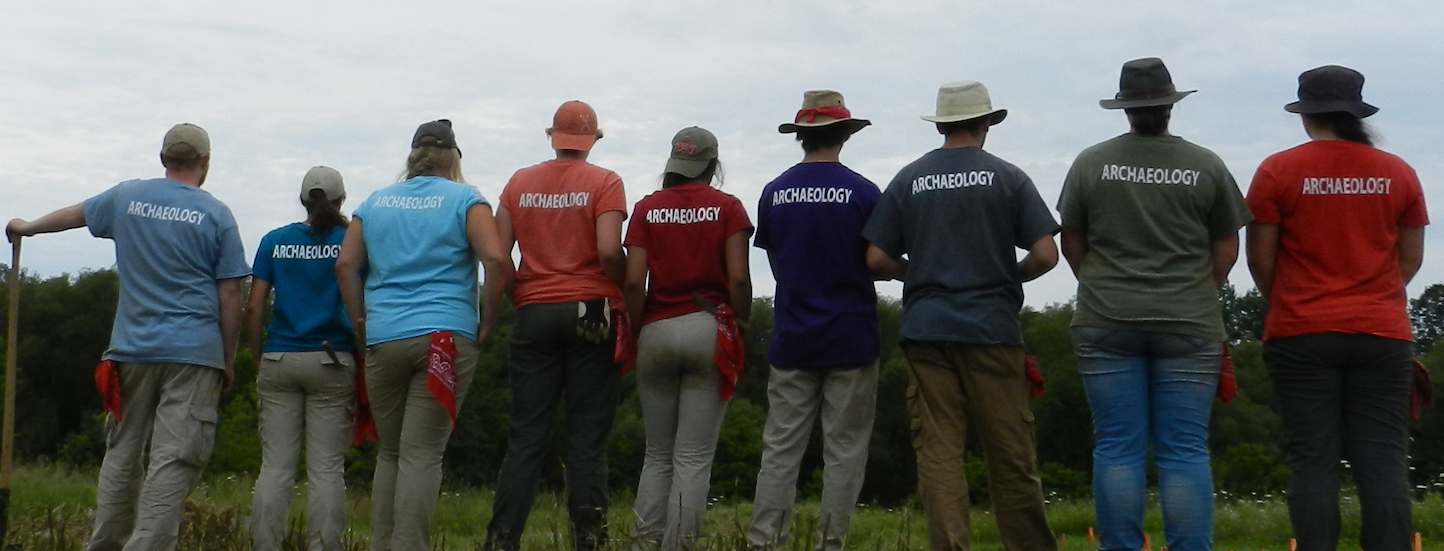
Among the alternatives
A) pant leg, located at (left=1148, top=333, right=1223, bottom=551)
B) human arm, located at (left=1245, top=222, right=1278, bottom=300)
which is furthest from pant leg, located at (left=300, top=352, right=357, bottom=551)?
human arm, located at (left=1245, top=222, right=1278, bottom=300)

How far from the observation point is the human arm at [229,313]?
22.0ft

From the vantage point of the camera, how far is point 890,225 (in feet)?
19.8

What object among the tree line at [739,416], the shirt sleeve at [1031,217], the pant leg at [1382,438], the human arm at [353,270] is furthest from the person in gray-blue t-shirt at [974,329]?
the tree line at [739,416]

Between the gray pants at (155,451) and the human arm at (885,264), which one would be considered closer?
the human arm at (885,264)

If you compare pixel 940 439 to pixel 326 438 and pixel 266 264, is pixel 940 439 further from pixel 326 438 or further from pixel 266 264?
pixel 266 264

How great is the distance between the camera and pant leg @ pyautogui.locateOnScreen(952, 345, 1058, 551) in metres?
5.79

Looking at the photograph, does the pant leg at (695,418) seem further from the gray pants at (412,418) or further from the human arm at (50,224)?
the human arm at (50,224)

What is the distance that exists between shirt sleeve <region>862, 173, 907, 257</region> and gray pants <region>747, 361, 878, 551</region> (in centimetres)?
54

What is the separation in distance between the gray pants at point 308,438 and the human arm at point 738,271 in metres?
1.86

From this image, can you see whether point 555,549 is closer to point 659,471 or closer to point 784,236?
point 659,471

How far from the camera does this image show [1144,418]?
5.58 meters

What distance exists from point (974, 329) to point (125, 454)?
12.4 feet

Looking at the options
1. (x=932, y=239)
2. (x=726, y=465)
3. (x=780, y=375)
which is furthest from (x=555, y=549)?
(x=726, y=465)

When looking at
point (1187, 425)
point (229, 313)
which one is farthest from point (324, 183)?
point (1187, 425)
